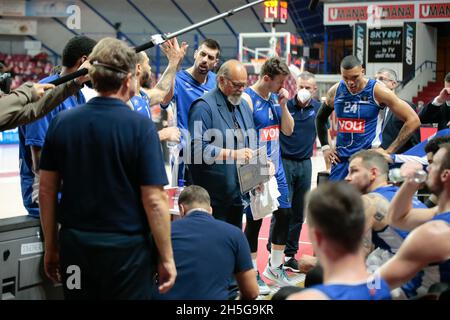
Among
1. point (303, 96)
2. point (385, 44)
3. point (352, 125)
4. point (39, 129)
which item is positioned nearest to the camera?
point (39, 129)

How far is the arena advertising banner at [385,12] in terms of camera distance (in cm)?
2034

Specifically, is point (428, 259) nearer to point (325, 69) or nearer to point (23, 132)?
point (23, 132)

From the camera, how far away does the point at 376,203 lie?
380 cm

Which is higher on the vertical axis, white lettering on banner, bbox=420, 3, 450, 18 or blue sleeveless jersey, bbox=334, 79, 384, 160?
white lettering on banner, bbox=420, 3, 450, 18

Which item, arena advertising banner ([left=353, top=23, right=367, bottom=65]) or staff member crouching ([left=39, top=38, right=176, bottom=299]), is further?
arena advertising banner ([left=353, top=23, right=367, bottom=65])

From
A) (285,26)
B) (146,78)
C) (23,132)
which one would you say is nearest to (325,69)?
(285,26)

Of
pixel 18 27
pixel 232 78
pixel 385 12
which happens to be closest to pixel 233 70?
pixel 232 78

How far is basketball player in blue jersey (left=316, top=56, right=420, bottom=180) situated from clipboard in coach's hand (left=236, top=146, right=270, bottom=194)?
1245mm

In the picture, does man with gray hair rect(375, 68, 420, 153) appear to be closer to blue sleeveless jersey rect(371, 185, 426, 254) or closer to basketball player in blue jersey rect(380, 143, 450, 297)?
blue sleeveless jersey rect(371, 185, 426, 254)

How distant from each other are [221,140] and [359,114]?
1.77m

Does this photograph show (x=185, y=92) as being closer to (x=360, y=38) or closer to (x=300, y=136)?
(x=300, y=136)

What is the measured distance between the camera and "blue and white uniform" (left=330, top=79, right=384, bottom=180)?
6.39 meters

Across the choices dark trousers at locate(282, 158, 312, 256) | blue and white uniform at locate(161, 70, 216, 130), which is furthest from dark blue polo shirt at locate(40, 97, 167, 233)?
dark trousers at locate(282, 158, 312, 256)

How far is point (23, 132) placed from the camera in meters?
4.23
